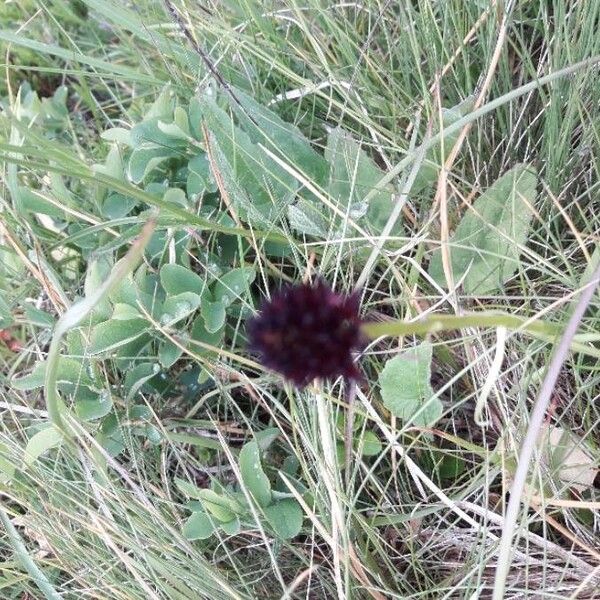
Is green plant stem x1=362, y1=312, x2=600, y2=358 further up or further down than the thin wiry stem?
further up

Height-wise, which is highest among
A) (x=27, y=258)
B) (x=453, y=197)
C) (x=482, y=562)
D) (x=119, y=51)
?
(x=119, y=51)

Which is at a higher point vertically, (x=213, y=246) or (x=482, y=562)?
(x=213, y=246)

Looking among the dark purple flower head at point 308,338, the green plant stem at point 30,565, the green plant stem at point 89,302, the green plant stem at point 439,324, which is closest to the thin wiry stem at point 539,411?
the green plant stem at point 439,324

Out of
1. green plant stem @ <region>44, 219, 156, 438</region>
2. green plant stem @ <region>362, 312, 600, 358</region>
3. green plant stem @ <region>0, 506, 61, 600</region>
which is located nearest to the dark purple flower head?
green plant stem @ <region>362, 312, 600, 358</region>

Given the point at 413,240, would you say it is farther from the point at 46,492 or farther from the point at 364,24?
the point at 46,492

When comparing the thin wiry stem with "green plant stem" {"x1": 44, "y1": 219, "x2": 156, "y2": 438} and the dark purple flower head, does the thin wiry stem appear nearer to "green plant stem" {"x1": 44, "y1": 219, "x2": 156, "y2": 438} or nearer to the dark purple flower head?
the dark purple flower head

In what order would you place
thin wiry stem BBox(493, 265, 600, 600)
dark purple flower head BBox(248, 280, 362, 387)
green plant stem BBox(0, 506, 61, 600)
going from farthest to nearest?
green plant stem BBox(0, 506, 61, 600) → thin wiry stem BBox(493, 265, 600, 600) → dark purple flower head BBox(248, 280, 362, 387)

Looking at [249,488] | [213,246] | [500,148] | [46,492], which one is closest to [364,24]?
[500,148]

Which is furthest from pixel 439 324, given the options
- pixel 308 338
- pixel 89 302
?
pixel 89 302
